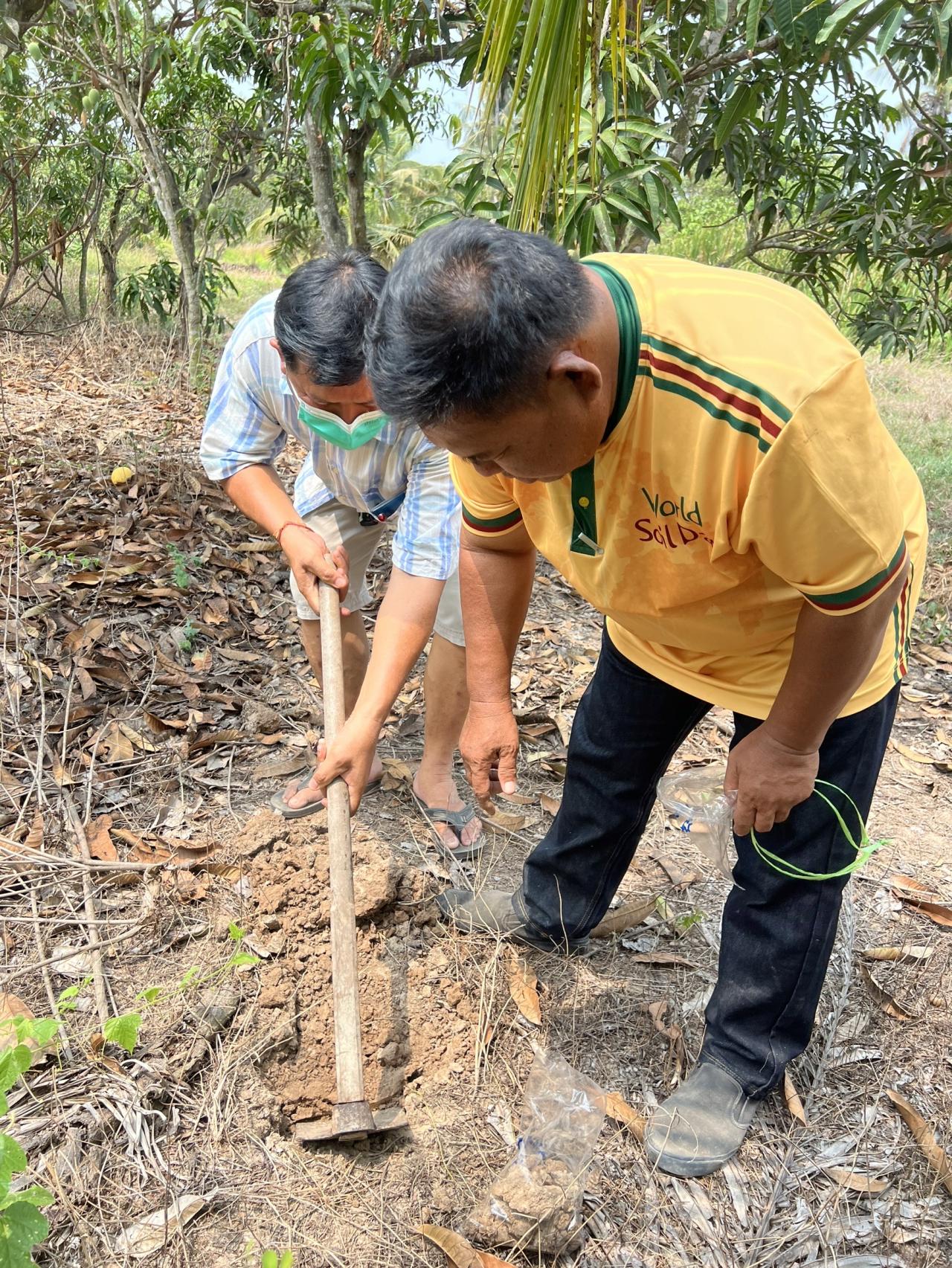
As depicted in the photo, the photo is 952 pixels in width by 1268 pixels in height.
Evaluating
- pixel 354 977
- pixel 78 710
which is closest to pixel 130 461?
pixel 78 710

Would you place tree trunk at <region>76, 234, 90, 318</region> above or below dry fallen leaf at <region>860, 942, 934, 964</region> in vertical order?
above

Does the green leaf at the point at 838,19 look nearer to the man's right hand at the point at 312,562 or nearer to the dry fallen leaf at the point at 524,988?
the man's right hand at the point at 312,562

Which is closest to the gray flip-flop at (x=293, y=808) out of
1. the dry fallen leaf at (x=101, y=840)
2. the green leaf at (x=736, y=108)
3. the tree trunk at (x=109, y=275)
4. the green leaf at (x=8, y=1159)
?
the dry fallen leaf at (x=101, y=840)

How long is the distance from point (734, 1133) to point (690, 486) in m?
1.37

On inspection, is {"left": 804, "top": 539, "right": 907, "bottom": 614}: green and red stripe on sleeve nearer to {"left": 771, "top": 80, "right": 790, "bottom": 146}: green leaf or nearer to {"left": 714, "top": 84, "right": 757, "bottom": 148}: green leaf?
{"left": 714, "top": 84, "right": 757, "bottom": 148}: green leaf

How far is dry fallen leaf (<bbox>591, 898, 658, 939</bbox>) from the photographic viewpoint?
7.88 feet

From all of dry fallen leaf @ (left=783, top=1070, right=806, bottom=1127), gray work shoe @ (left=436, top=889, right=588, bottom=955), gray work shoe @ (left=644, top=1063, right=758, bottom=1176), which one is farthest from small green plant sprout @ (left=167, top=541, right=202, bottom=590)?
dry fallen leaf @ (left=783, top=1070, right=806, bottom=1127)

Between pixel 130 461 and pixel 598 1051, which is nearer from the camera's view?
pixel 598 1051

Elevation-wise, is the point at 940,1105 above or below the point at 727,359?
below

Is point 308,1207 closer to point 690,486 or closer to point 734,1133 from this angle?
point 734,1133

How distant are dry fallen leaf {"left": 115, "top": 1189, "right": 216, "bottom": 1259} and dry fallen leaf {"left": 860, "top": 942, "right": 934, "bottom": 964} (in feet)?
5.59

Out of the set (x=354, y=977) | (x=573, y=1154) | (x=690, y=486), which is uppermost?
(x=690, y=486)

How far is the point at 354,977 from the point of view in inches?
72.1

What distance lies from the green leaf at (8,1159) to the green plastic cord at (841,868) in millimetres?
1259
